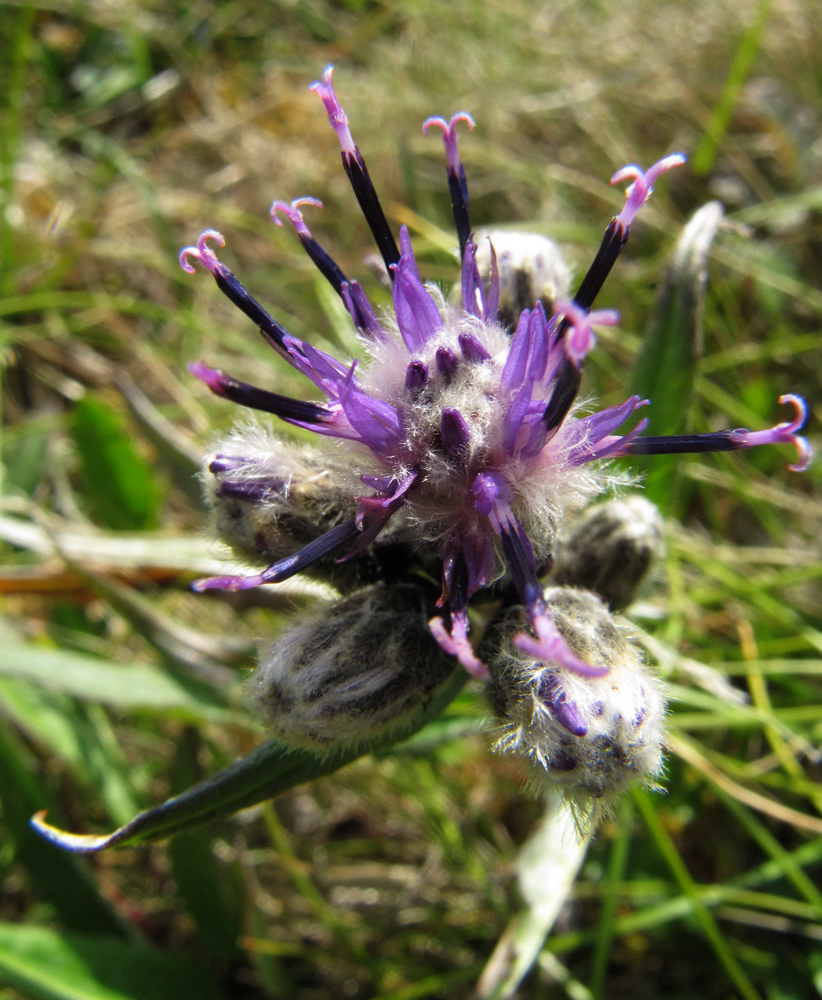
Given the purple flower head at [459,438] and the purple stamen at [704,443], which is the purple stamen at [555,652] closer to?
the purple flower head at [459,438]

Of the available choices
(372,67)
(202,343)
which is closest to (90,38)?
(372,67)

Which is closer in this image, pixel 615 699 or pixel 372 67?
pixel 615 699

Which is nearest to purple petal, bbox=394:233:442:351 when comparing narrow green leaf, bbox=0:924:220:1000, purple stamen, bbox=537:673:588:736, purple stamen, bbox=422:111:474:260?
purple stamen, bbox=422:111:474:260

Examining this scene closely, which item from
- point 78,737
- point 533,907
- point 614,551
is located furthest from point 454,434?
point 78,737

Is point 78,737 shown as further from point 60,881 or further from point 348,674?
point 348,674

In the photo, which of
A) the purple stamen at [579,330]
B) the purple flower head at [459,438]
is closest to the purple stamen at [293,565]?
the purple flower head at [459,438]

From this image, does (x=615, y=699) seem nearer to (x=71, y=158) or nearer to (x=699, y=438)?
(x=699, y=438)
